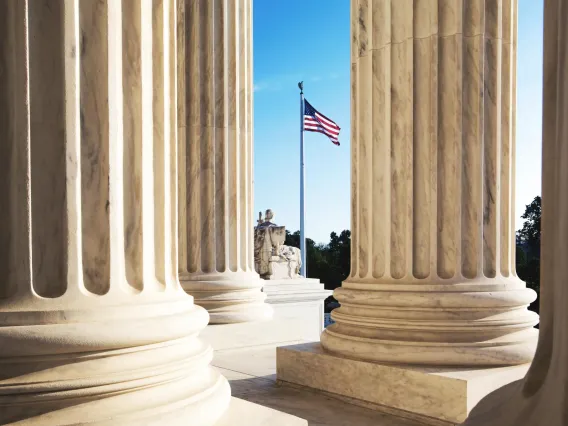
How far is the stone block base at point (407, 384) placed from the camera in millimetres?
46594

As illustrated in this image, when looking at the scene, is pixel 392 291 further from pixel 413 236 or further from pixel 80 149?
pixel 80 149

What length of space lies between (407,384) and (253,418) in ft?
65.2

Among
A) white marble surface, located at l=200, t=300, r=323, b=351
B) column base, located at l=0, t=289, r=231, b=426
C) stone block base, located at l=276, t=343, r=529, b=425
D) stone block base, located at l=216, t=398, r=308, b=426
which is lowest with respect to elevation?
white marble surface, located at l=200, t=300, r=323, b=351

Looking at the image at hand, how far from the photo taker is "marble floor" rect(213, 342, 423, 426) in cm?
4912

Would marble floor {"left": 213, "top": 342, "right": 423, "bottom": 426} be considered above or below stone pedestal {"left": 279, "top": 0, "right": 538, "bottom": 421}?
below

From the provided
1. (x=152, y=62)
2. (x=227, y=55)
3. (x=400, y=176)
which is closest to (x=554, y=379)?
(x=152, y=62)

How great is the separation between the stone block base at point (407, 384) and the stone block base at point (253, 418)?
17189 millimetres

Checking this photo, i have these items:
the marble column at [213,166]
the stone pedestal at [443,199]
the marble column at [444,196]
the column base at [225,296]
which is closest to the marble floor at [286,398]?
the stone pedestal at [443,199]

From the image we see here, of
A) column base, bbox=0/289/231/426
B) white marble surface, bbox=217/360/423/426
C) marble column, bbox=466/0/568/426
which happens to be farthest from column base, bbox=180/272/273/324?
marble column, bbox=466/0/568/426

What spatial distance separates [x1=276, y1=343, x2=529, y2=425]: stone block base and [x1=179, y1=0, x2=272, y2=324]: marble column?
1155 inches

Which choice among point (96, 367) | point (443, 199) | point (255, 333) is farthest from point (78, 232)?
point (255, 333)

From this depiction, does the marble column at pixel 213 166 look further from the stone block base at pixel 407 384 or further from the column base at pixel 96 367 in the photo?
the column base at pixel 96 367

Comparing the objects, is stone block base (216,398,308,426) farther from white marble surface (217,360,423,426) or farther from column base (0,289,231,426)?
white marble surface (217,360,423,426)

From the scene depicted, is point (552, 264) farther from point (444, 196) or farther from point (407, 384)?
point (444, 196)
